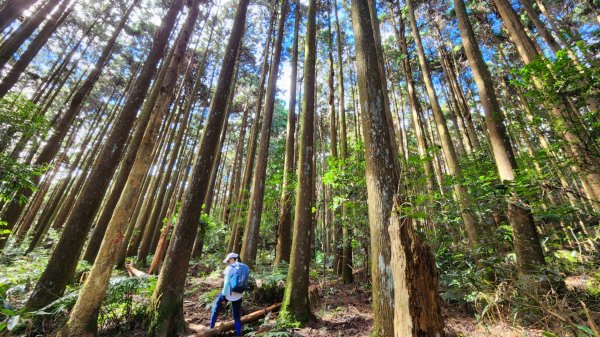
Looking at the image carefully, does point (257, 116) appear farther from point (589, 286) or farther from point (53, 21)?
point (589, 286)

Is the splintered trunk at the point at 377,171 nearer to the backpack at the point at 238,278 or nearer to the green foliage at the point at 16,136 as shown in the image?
the backpack at the point at 238,278

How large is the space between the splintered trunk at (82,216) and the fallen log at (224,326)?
103 inches

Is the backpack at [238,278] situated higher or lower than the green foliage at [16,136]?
lower

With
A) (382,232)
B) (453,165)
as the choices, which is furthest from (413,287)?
(453,165)

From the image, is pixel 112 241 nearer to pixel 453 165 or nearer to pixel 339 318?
pixel 339 318

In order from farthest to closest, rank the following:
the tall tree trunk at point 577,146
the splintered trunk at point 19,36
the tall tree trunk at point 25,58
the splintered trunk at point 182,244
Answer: the tall tree trunk at point 25,58, the splintered trunk at point 19,36, the splintered trunk at point 182,244, the tall tree trunk at point 577,146

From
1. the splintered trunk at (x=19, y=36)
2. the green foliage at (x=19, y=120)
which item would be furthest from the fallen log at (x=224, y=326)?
the splintered trunk at (x=19, y=36)

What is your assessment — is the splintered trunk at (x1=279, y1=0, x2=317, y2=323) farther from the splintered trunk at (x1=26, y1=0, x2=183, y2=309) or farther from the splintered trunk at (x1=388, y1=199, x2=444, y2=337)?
the splintered trunk at (x1=26, y1=0, x2=183, y2=309)

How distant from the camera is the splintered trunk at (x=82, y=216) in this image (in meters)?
4.89

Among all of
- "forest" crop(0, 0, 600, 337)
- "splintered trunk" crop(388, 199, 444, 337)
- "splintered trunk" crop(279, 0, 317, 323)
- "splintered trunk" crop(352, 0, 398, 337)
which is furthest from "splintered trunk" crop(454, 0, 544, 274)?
"splintered trunk" crop(279, 0, 317, 323)

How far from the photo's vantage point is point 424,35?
1507 centimetres

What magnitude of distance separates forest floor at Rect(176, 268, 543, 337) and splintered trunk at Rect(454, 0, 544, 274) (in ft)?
4.42

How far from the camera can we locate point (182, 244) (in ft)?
17.1

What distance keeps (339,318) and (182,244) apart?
389 centimetres
